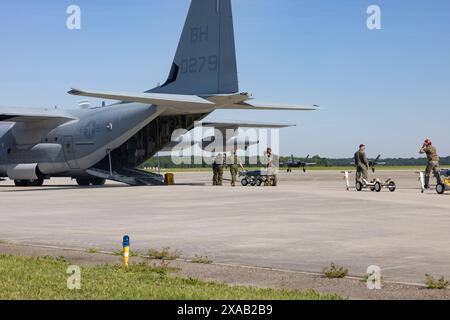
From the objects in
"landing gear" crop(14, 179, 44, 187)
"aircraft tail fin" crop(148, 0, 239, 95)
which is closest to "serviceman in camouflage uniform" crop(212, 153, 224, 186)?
"aircraft tail fin" crop(148, 0, 239, 95)

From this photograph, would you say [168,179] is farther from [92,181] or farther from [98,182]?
[92,181]

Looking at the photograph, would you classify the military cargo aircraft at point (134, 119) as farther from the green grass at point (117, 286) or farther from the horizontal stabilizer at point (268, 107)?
the green grass at point (117, 286)

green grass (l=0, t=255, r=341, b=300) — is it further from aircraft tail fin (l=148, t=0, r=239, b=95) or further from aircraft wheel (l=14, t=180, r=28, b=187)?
aircraft wheel (l=14, t=180, r=28, b=187)

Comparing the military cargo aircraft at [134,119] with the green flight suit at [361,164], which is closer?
the green flight suit at [361,164]

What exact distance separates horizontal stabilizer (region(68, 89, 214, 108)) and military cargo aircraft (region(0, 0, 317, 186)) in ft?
0.17

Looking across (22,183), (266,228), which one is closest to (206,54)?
(22,183)

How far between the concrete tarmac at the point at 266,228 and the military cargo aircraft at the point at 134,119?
32.2 ft

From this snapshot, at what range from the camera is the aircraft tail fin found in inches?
1297

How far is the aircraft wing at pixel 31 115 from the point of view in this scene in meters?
36.1

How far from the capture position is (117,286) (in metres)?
8.26

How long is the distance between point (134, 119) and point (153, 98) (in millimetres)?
4910

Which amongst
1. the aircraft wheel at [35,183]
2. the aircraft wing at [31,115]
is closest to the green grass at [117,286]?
the aircraft wing at [31,115]
